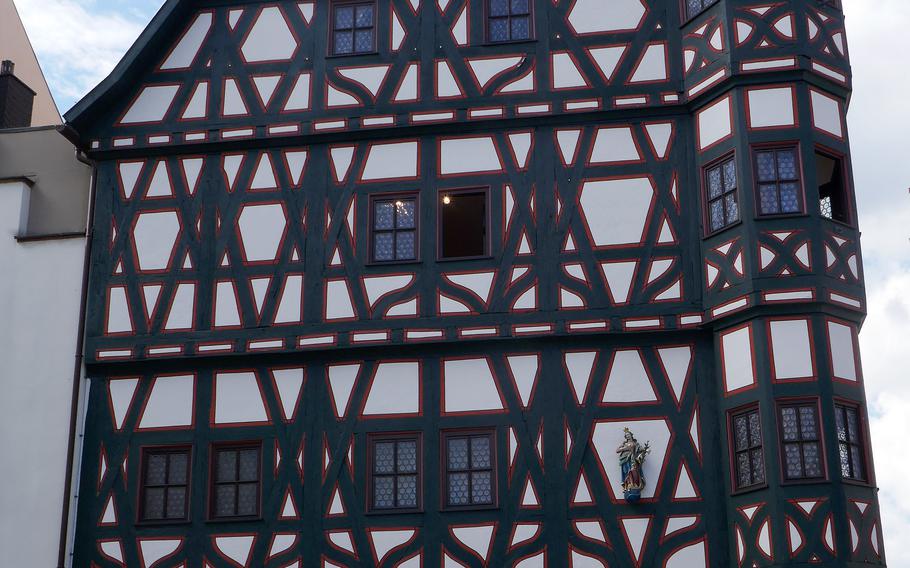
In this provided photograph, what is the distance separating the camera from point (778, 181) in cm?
2073

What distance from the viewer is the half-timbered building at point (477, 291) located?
2000 centimetres

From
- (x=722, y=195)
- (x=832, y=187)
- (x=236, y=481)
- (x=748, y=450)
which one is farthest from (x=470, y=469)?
(x=832, y=187)

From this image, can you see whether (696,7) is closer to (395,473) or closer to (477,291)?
(477,291)

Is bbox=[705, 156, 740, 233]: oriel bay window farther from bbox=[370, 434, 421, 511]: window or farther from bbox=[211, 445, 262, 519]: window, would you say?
bbox=[211, 445, 262, 519]: window

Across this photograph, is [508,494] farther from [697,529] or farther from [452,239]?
[452,239]

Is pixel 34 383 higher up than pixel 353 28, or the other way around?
pixel 353 28

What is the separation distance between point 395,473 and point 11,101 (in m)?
11.6

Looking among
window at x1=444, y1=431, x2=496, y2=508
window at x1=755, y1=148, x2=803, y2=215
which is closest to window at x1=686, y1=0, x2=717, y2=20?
window at x1=755, y1=148, x2=803, y2=215

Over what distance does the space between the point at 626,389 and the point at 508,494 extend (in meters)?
2.37

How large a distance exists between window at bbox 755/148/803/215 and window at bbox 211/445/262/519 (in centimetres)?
865

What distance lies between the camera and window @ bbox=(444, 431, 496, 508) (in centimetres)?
2055

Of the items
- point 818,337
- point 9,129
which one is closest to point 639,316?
point 818,337

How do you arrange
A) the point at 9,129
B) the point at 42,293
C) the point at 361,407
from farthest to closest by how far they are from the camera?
the point at 9,129 < the point at 42,293 < the point at 361,407

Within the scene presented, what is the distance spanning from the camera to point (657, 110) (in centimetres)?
2198
